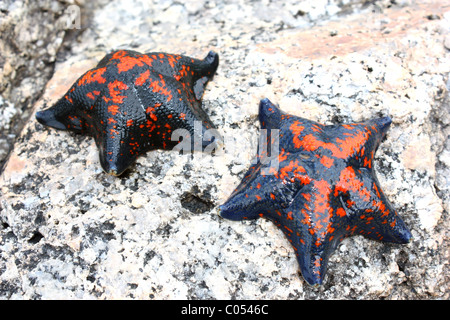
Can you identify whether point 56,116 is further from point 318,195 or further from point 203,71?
point 318,195

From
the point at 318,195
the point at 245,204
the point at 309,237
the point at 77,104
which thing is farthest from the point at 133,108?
the point at 309,237

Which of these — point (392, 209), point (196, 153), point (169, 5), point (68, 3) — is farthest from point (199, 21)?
point (392, 209)

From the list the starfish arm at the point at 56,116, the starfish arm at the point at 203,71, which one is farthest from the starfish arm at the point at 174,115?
the starfish arm at the point at 56,116

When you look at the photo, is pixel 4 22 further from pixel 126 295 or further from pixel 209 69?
pixel 126 295

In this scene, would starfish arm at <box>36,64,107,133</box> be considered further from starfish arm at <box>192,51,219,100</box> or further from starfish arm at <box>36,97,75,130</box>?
starfish arm at <box>192,51,219,100</box>

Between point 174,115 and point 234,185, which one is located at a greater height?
point 174,115

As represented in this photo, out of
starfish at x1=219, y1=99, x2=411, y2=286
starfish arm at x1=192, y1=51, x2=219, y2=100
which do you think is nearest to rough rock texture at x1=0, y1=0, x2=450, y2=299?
starfish arm at x1=192, y1=51, x2=219, y2=100
